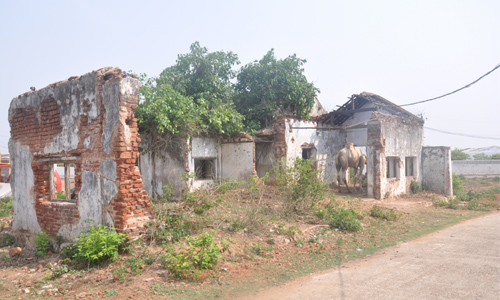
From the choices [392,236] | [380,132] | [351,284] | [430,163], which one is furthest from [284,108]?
[351,284]

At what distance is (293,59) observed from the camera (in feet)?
59.2

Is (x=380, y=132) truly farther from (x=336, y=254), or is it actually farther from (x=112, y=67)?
(x=112, y=67)

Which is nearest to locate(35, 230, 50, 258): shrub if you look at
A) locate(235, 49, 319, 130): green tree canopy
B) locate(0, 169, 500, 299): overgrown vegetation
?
locate(0, 169, 500, 299): overgrown vegetation

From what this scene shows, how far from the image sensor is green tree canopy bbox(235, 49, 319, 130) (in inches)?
684

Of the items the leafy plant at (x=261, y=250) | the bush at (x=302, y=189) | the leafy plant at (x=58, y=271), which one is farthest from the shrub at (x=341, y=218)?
the leafy plant at (x=58, y=271)

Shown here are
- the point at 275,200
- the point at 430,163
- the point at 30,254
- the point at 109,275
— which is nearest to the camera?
the point at 109,275

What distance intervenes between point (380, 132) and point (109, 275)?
11.5 m

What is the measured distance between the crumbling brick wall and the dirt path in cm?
341

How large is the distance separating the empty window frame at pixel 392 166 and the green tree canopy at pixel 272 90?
4.40 m

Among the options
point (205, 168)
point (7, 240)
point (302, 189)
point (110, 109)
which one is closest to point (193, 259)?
point (110, 109)

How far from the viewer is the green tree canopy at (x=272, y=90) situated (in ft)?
57.0

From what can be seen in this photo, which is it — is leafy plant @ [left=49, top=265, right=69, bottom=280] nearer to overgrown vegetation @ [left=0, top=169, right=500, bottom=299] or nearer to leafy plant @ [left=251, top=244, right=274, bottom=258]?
overgrown vegetation @ [left=0, top=169, right=500, bottom=299]

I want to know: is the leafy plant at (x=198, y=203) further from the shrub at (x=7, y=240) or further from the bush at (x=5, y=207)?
the bush at (x=5, y=207)

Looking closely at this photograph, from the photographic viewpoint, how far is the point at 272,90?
57.2 feet
